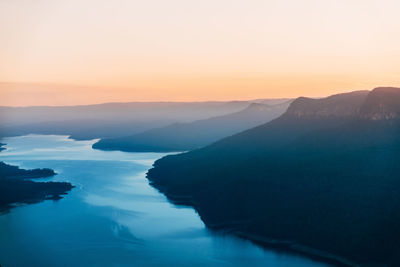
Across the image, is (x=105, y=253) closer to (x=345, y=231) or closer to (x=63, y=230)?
(x=63, y=230)

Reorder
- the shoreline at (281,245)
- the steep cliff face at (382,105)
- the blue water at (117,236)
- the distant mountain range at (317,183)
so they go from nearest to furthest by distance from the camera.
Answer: the shoreline at (281,245), the blue water at (117,236), the distant mountain range at (317,183), the steep cliff face at (382,105)

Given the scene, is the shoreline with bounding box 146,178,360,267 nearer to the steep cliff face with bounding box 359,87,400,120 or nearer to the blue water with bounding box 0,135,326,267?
the blue water with bounding box 0,135,326,267

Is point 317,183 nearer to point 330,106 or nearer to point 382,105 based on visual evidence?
point 382,105

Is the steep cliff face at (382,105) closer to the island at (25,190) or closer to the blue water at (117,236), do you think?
the blue water at (117,236)

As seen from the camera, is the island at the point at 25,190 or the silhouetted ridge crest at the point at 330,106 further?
the silhouetted ridge crest at the point at 330,106

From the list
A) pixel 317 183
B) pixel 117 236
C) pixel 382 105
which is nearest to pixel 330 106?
pixel 382 105

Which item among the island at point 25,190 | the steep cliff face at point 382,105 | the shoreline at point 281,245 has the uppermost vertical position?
the steep cliff face at point 382,105

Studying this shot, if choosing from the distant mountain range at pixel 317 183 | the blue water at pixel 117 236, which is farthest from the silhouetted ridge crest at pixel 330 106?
the blue water at pixel 117 236

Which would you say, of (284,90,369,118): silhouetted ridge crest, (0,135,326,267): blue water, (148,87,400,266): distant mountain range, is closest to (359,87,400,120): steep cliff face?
(148,87,400,266): distant mountain range
